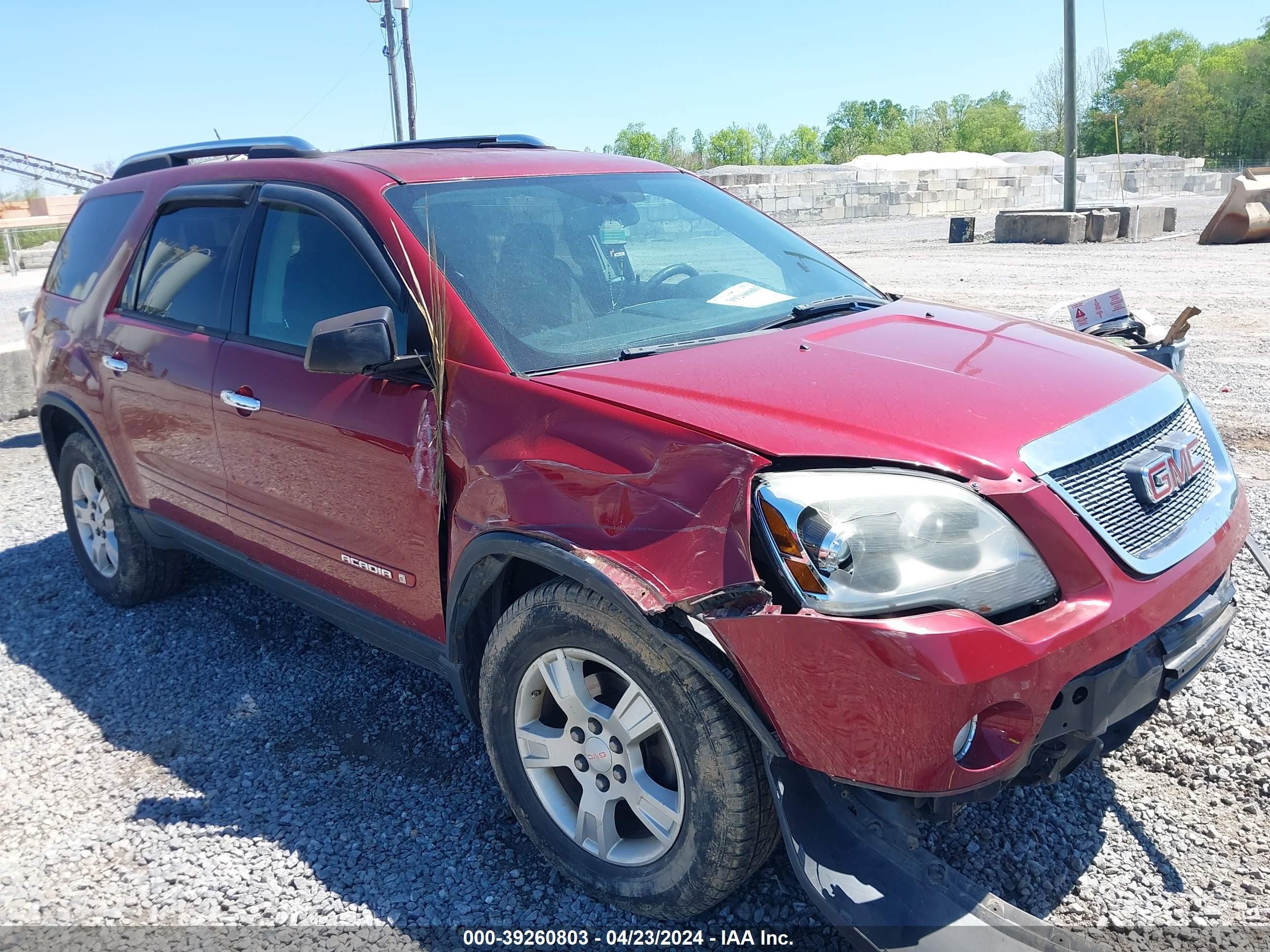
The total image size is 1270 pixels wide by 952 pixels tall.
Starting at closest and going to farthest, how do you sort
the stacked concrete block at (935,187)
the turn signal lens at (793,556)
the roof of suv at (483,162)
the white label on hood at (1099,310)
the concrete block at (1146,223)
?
1. the turn signal lens at (793,556)
2. the roof of suv at (483,162)
3. the white label on hood at (1099,310)
4. the concrete block at (1146,223)
5. the stacked concrete block at (935,187)

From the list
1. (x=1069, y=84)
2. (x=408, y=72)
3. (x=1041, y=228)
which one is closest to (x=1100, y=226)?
(x=1041, y=228)

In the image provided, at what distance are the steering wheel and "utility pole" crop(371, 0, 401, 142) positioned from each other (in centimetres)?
2158

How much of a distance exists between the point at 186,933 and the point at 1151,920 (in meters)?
2.49

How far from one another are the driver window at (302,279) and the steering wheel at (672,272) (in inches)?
34.4

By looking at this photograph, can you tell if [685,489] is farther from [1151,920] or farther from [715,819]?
[1151,920]

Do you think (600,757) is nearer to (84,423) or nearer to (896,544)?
(896,544)

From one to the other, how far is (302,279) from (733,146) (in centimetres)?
12535

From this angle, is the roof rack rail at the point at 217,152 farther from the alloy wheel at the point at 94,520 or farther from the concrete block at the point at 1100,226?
the concrete block at the point at 1100,226

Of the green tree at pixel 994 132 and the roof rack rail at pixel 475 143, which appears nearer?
the roof rack rail at pixel 475 143

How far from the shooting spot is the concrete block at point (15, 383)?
8953mm

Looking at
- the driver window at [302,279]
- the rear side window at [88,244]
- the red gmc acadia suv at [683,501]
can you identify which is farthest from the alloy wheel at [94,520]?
the driver window at [302,279]

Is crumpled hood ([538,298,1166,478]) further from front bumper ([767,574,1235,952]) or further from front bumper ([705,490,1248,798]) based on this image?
front bumper ([767,574,1235,952])

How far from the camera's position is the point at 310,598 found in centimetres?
346

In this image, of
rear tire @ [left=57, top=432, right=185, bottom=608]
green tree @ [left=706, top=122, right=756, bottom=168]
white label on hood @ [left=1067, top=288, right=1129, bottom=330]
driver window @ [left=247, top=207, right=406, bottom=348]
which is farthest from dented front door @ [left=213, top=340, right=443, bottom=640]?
green tree @ [left=706, top=122, right=756, bottom=168]
